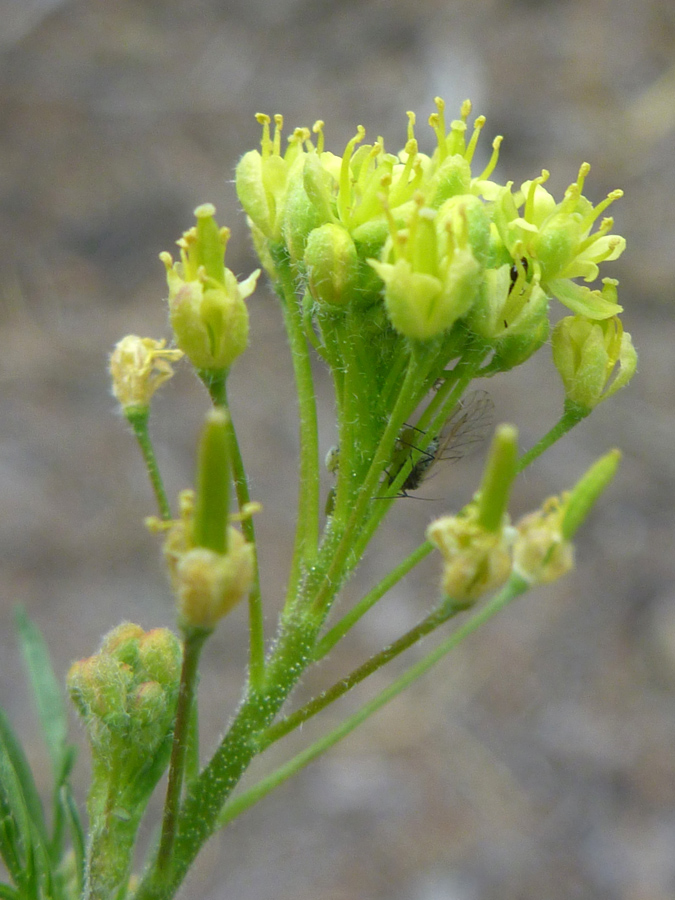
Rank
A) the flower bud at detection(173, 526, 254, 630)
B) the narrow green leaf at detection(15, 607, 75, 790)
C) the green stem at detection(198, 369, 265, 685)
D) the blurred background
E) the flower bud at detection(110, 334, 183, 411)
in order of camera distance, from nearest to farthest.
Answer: the flower bud at detection(173, 526, 254, 630)
the green stem at detection(198, 369, 265, 685)
the flower bud at detection(110, 334, 183, 411)
the narrow green leaf at detection(15, 607, 75, 790)
the blurred background

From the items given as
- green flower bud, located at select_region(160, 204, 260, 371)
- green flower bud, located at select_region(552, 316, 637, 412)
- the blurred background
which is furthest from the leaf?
the blurred background

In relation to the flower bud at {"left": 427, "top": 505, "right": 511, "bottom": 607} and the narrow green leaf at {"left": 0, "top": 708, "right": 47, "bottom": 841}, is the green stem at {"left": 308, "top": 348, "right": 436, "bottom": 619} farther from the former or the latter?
the narrow green leaf at {"left": 0, "top": 708, "right": 47, "bottom": 841}

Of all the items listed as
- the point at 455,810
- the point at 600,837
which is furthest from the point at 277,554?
the point at 600,837

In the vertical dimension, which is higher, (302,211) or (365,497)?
(302,211)

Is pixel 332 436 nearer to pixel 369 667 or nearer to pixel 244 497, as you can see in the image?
pixel 244 497

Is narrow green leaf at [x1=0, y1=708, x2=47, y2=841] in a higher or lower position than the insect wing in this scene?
lower

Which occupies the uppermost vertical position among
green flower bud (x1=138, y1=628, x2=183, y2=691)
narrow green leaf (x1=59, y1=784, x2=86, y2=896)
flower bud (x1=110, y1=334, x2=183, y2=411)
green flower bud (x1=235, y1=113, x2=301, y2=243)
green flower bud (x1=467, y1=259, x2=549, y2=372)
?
green flower bud (x1=235, y1=113, x2=301, y2=243)

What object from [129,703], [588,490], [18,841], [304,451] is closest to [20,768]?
[18,841]
